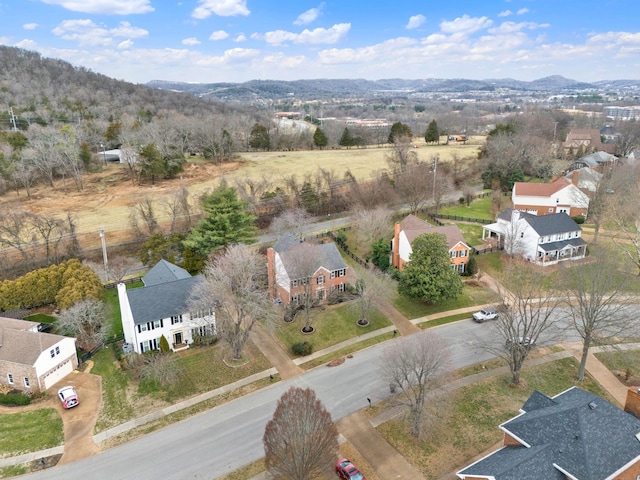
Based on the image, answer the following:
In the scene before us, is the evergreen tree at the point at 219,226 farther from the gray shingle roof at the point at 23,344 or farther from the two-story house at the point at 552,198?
the two-story house at the point at 552,198

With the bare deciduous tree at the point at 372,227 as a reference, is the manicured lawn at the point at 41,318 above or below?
below

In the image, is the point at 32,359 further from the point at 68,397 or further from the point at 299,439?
the point at 299,439

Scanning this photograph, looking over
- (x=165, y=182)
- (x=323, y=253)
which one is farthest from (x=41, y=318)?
(x=165, y=182)

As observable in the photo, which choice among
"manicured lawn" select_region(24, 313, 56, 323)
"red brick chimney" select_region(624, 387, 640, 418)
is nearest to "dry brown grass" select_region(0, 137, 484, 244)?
"manicured lawn" select_region(24, 313, 56, 323)

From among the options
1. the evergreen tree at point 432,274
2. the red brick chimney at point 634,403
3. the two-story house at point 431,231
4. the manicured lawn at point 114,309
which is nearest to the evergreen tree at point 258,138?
the two-story house at point 431,231

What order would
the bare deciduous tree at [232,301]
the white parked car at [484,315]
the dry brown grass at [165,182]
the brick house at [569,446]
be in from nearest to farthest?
the brick house at [569,446] → the bare deciduous tree at [232,301] → the white parked car at [484,315] → the dry brown grass at [165,182]
